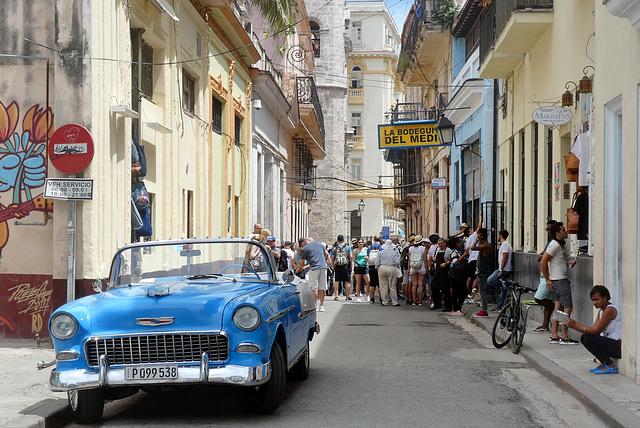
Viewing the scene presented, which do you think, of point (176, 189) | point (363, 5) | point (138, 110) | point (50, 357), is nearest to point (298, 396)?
point (50, 357)

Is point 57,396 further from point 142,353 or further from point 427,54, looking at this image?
point 427,54

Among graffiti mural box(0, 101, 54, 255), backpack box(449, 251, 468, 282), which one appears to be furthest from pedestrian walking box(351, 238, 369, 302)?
graffiti mural box(0, 101, 54, 255)

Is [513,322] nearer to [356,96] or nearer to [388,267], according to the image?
[388,267]

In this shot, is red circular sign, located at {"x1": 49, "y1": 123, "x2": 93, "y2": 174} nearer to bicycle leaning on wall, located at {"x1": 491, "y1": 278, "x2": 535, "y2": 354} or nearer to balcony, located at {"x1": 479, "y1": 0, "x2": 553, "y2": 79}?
bicycle leaning on wall, located at {"x1": 491, "y1": 278, "x2": 535, "y2": 354}

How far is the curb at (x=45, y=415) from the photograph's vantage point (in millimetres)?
6492

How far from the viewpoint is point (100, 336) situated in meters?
6.89

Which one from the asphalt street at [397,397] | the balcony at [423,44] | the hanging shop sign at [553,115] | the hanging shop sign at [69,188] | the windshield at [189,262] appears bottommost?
the asphalt street at [397,397]

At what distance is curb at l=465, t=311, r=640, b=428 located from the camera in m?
6.91

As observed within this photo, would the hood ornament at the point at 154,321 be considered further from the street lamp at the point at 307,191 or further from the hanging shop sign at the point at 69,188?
the street lamp at the point at 307,191

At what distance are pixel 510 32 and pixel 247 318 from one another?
11.1 m

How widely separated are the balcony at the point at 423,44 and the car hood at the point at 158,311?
22230 millimetres

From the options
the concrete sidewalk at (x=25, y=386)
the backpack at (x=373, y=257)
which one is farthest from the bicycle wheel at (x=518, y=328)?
the backpack at (x=373, y=257)

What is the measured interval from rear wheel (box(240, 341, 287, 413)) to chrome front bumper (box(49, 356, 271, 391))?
41 centimetres

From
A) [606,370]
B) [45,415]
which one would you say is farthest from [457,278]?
[45,415]
